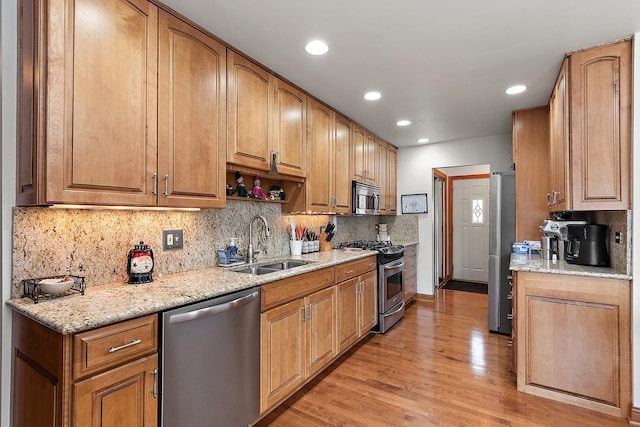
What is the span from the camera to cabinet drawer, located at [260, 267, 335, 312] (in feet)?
6.69

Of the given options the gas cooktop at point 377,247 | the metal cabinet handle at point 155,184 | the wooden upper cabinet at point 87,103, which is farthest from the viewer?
the gas cooktop at point 377,247

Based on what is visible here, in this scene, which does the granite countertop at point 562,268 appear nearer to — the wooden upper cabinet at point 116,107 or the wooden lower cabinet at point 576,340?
the wooden lower cabinet at point 576,340

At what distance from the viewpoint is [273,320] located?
6.84 feet

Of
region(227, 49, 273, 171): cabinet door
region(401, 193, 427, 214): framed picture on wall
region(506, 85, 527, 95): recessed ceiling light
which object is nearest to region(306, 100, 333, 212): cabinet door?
region(227, 49, 273, 171): cabinet door

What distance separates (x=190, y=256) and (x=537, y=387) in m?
2.66

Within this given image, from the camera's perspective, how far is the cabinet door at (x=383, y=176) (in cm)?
457

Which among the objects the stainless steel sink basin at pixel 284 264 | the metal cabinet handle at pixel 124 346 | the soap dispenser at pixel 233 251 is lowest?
the metal cabinet handle at pixel 124 346

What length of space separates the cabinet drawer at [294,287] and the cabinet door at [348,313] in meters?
0.24

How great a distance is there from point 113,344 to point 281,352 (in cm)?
111

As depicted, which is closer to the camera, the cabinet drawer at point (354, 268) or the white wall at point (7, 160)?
the white wall at point (7, 160)

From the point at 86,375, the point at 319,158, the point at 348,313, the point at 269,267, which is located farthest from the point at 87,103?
the point at 348,313

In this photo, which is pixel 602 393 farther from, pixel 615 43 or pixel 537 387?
pixel 615 43

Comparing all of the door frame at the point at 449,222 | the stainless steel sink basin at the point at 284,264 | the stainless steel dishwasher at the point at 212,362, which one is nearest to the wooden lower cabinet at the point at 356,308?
the stainless steel sink basin at the point at 284,264

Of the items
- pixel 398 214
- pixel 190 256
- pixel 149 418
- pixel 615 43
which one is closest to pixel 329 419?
pixel 149 418
